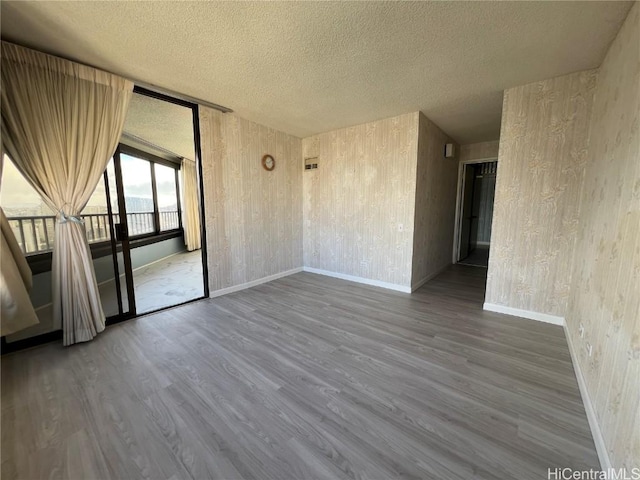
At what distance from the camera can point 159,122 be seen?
3.92 m

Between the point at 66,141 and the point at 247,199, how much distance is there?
2073mm

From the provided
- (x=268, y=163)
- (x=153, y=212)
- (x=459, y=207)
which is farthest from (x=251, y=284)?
(x=459, y=207)

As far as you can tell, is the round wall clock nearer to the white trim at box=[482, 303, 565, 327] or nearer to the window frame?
the window frame

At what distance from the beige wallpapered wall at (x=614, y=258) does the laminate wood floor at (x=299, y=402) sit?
30 cm

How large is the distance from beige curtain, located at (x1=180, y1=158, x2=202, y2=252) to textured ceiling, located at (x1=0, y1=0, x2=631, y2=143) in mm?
4277

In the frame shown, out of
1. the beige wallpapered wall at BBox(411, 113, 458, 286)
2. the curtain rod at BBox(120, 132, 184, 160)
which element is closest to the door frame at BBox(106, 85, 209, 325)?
the curtain rod at BBox(120, 132, 184, 160)

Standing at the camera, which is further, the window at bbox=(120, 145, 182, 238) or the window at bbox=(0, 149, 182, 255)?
the window at bbox=(120, 145, 182, 238)

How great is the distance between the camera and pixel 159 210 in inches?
238

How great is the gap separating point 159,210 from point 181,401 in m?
5.57

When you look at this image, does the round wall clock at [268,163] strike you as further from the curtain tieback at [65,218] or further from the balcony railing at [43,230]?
the curtain tieback at [65,218]

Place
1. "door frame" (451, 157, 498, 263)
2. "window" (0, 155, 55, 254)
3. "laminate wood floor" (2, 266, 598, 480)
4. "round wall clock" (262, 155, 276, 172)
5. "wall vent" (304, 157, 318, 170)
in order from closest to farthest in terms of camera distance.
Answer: "laminate wood floor" (2, 266, 598, 480) < "window" (0, 155, 55, 254) < "round wall clock" (262, 155, 276, 172) < "wall vent" (304, 157, 318, 170) < "door frame" (451, 157, 498, 263)

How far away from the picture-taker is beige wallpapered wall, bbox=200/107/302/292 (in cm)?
351

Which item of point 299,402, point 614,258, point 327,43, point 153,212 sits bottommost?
point 299,402

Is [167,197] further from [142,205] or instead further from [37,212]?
[37,212]
